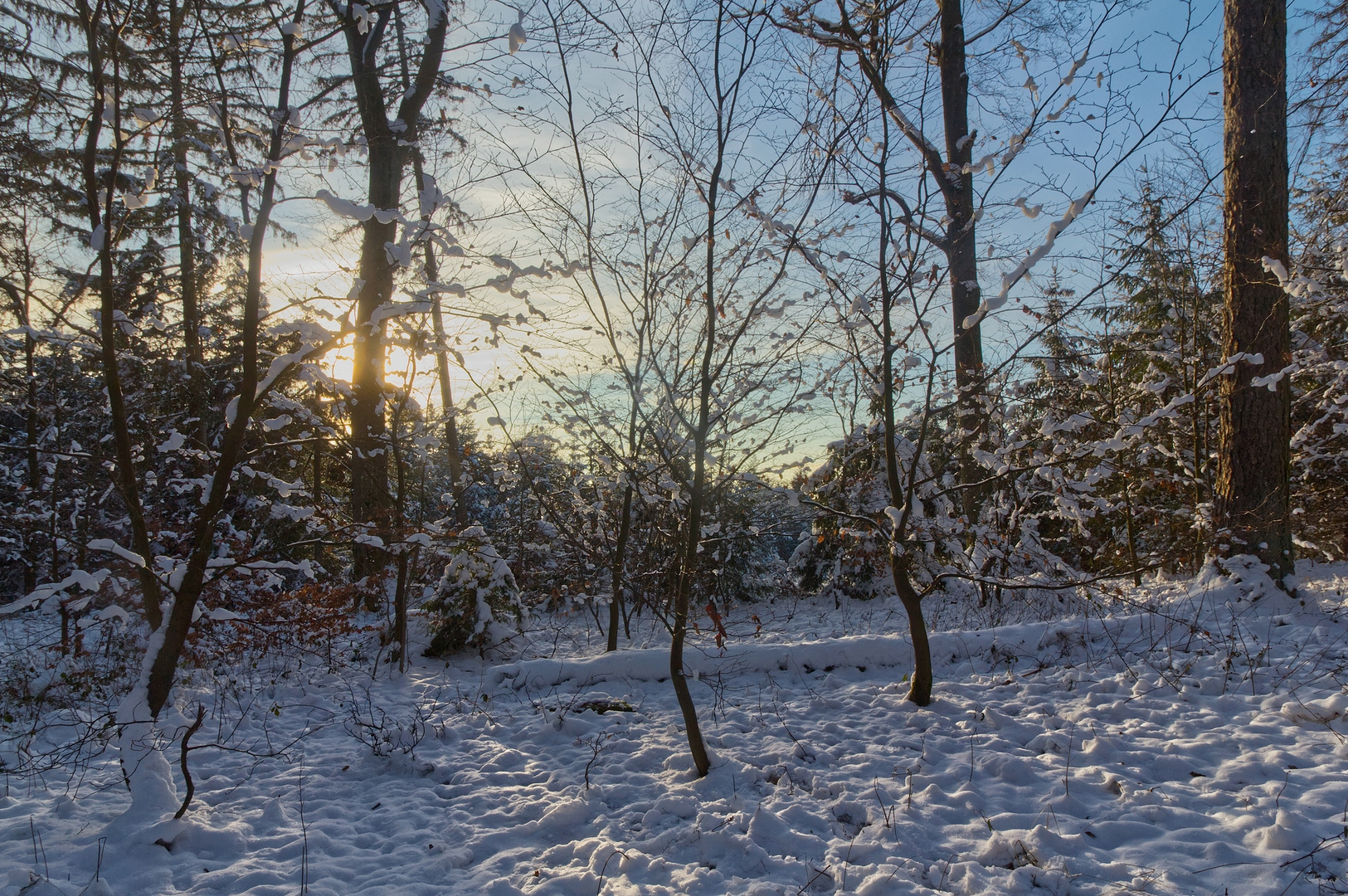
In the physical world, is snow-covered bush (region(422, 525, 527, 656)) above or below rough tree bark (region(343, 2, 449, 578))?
below

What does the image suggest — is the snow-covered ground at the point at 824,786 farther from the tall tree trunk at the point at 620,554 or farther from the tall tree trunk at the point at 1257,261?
the tall tree trunk at the point at 620,554

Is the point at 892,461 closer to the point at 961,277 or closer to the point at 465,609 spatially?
the point at 961,277

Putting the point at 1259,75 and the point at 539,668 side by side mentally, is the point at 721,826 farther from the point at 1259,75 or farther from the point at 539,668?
the point at 1259,75

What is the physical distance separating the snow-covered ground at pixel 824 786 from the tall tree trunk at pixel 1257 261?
0.89m

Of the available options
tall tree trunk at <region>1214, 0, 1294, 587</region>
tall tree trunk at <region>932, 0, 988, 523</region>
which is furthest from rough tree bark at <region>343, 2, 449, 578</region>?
tall tree trunk at <region>1214, 0, 1294, 587</region>

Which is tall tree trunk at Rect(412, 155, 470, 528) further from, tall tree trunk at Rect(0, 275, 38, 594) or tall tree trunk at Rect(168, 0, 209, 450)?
tall tree trunk at Rect(0, 275, 38, 594)

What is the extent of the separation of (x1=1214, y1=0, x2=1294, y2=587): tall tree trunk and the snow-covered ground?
2.91ft

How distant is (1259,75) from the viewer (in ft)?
17.3

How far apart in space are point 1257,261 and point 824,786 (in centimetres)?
529

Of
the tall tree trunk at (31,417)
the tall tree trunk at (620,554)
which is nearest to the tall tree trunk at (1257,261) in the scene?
the tall tree trunk at (620,554)

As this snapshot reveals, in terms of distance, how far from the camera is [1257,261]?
520cm

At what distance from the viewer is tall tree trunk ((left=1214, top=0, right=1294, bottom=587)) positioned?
17.1 ft

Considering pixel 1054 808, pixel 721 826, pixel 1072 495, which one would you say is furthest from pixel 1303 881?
pixel 1072 495

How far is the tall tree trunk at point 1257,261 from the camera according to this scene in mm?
5219
